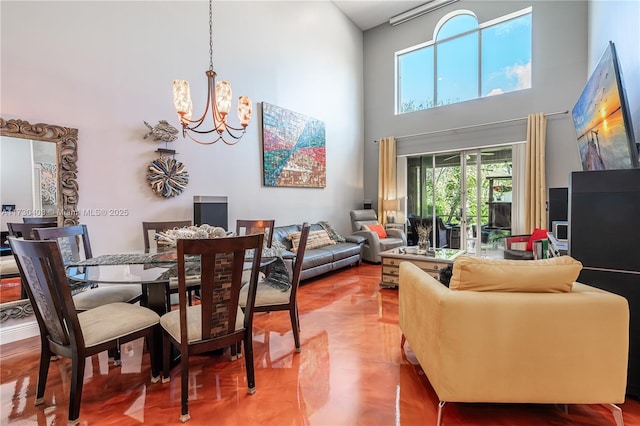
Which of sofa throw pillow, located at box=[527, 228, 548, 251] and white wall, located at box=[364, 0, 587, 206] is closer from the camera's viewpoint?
sofa throw pillow, located at box=[527, 228, 548, 251]

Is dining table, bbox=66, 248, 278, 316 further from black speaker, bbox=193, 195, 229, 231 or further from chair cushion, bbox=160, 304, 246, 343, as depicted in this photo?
black speaker, bbox=193, 195, 229, 231

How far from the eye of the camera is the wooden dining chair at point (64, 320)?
1548mm

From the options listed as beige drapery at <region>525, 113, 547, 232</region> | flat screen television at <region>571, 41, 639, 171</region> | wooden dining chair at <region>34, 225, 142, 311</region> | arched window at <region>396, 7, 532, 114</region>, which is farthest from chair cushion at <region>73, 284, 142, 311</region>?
arched window at <region>396, 7, 532, 114</region>

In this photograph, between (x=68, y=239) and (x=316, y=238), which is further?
(x=316, y=238)

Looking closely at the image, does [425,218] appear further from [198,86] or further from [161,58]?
[161,58]

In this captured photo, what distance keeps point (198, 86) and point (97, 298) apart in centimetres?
280

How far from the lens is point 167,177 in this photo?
11.7 ft

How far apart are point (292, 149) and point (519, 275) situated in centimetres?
Answer: 422

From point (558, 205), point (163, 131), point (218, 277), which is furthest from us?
point (558, 205)

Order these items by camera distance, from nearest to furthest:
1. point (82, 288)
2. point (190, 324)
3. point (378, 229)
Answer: point (190, 324) < point (82, 288) < point (378, 229)

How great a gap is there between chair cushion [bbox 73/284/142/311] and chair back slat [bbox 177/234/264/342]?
3.18 ft

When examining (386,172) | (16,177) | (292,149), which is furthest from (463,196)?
(16,177)

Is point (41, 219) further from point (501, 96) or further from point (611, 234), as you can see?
point (501, 96)

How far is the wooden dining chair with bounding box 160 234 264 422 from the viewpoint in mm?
1599
